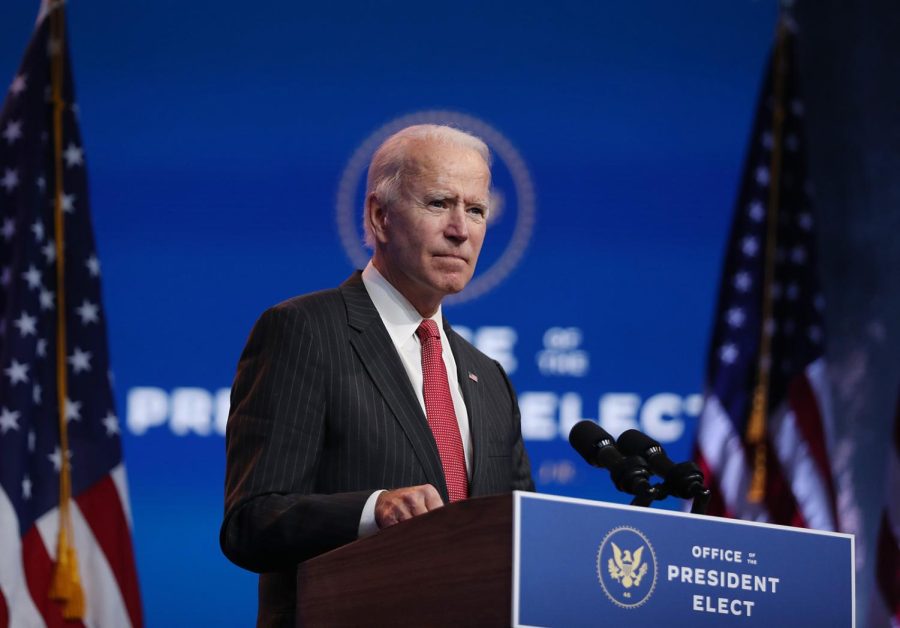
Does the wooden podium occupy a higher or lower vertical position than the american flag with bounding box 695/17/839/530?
lower

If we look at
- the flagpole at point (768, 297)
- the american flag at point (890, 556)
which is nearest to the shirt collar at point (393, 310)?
the flagpole at point (768, 297)

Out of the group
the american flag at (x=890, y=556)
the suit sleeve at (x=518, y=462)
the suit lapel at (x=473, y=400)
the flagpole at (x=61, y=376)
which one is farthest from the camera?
the american flag at (x=890, y=556)

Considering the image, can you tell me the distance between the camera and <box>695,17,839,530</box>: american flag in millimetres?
5156

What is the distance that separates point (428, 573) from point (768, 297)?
3995 mm

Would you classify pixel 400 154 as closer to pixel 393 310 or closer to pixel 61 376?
pixel 393 310

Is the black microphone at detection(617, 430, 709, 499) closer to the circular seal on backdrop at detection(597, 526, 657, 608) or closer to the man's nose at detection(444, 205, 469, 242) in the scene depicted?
the circular seal on backdrop at detection(597, 526, 657, 608)

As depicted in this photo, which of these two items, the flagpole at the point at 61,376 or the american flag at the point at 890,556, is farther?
the american flag at the point at 890,556

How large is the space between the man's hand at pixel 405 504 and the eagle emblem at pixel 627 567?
0.35 m

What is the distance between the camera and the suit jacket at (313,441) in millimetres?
2107

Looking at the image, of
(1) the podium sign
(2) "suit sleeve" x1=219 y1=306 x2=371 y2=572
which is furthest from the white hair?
(1) the podium sign

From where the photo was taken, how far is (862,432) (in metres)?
5.55

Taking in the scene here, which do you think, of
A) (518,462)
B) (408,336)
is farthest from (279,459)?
(518,462)

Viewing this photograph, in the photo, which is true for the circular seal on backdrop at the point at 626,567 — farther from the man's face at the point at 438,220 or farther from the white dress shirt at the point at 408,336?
the man's face at the point at 438,220

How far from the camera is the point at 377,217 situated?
2.65 m
